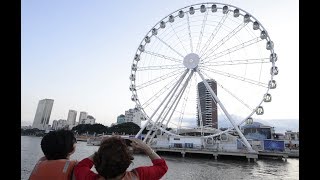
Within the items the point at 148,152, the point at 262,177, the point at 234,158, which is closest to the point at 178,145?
the point at 234,158

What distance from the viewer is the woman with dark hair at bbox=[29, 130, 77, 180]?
2.34 m

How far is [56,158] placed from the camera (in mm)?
2490

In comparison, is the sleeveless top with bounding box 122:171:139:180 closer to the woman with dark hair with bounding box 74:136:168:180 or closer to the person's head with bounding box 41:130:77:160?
the woman with dark hair with bounding box 74:136:168:180

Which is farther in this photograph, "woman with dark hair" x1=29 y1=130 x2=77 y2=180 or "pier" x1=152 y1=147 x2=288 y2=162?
"pier" x1=152 y1=147 x2=288 y2=162

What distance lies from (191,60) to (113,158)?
104 ft

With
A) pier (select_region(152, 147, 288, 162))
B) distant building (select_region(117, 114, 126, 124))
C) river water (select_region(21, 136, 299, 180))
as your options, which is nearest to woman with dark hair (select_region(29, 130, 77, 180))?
river water (select_region(21, 136, 299, 180))

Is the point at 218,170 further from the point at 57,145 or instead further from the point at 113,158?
the point at 113,158

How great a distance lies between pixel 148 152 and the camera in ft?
8.26

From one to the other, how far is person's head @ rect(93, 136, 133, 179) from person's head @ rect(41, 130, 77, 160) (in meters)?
0.45

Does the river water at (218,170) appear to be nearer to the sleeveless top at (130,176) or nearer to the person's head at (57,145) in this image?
the person's head at (57,145)

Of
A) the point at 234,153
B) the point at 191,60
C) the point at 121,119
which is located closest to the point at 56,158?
the point at 191,60

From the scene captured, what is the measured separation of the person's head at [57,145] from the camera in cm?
248
